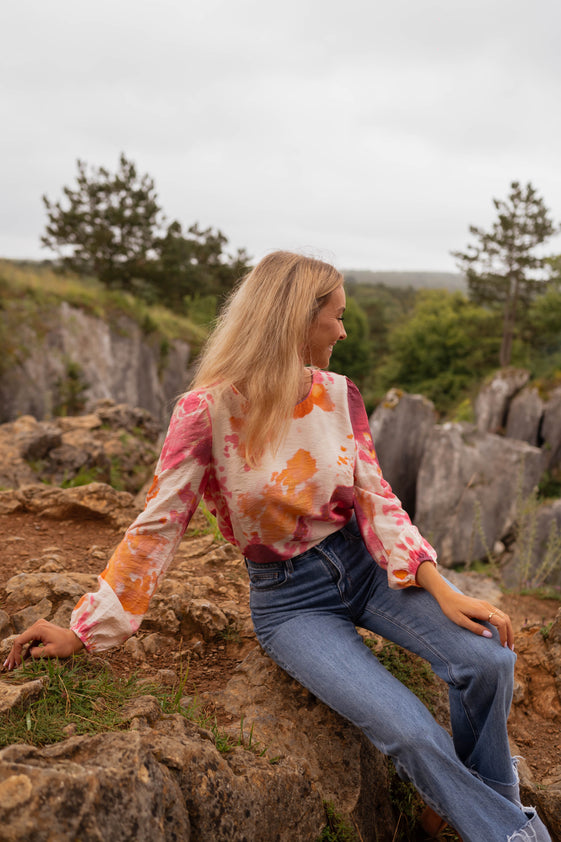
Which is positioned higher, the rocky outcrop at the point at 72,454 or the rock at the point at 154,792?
the rock at the point at 154,792

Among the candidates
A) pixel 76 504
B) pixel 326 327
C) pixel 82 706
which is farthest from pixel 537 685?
pixel 76 504

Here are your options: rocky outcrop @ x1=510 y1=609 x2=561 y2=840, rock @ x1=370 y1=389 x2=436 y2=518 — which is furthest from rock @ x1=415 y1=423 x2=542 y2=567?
rocky outcrop @ x1=510 y1=609 x2=561 y2=840

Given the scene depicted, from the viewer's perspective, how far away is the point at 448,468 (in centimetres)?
2062

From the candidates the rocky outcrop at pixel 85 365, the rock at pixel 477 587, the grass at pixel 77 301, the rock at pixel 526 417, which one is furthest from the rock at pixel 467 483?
the rock at pixel 477 587

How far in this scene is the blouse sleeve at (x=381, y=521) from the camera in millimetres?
2156

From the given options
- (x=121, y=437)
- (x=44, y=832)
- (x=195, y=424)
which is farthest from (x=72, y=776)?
(x=121, y=437)

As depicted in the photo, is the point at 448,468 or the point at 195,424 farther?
the point at 448,468

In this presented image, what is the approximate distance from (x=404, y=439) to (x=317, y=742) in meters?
20.5

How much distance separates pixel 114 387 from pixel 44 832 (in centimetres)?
2012

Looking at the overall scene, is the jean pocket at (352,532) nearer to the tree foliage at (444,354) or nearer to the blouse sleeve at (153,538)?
the blouse sleeve at (153,538)

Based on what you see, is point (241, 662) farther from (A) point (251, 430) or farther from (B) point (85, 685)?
(A) point (251, 430)

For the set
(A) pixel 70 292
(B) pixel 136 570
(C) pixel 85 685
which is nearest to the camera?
(C) pixel 85 685

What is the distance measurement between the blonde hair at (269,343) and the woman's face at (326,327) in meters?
0.03

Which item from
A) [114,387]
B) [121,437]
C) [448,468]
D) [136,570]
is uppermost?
[136,570]
